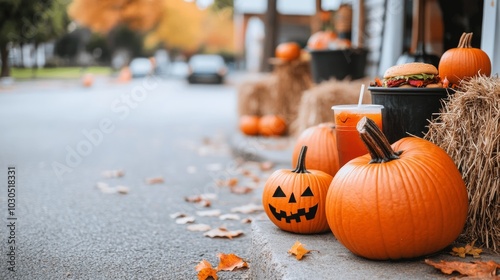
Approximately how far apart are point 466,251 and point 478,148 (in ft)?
1.74

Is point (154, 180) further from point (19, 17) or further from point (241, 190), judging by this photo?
point (19, 17)

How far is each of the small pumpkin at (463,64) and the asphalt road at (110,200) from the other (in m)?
1.70

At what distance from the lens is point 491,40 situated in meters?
4.26

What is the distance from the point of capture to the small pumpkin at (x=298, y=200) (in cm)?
298

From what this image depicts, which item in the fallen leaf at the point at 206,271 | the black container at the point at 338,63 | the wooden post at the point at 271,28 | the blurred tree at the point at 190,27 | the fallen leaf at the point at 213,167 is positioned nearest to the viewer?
the fallen leaf at the point at 206,271

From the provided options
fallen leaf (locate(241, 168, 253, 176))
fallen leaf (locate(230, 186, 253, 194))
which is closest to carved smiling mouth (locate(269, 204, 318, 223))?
fallen leaf (locate(230, 186, 253, 194))

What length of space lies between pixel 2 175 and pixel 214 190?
92.2 inches

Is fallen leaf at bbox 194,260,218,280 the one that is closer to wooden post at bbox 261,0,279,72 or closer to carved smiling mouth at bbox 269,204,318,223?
carved smiling mouth at bbox 269,204,318,223

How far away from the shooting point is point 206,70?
92.8 feet

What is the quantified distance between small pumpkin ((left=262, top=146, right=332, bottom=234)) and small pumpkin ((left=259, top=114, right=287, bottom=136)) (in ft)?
16.9

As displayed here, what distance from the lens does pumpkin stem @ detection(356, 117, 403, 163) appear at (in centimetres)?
251

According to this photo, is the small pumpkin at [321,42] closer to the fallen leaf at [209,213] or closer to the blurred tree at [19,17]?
the fallen leaf at [209,213]

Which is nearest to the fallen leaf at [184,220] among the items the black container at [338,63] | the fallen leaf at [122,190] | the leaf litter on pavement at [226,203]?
the leaf litter on pavement at [226,203]

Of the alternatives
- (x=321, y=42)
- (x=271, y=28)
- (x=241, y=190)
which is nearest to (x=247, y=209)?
(x=241, y=190)
